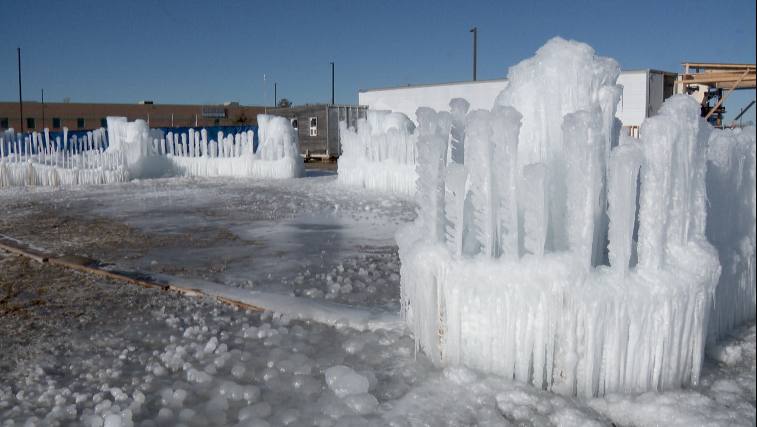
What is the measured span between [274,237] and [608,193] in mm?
5195

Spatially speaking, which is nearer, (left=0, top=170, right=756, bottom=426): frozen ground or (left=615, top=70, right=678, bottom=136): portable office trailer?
(left=0, top=170, right=756, bottom=426): frozen ground

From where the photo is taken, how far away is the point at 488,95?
2281cm

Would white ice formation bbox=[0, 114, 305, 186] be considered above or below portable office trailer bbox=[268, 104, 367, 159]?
below

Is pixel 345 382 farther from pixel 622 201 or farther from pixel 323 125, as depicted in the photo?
pixel 323 125

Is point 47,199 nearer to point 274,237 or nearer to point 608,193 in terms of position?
point 274,237

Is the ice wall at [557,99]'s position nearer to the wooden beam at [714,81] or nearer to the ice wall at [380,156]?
the ice wall at [380,156]

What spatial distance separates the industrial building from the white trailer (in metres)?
20.5

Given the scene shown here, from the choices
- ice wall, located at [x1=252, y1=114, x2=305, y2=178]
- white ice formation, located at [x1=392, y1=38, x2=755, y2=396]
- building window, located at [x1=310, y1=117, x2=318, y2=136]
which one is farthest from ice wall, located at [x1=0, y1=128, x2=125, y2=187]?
white ice formation, located at [x1=392, y1=38, x2=755, y2=396]

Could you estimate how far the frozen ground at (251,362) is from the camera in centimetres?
288

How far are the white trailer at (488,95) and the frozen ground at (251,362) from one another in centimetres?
791

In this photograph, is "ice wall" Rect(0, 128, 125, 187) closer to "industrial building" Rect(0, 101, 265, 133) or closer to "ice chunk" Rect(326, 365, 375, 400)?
"ice chunk" Rect(326, 365, 375, 400)

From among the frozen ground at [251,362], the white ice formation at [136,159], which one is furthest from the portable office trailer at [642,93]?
the frozen ground at [251,362]

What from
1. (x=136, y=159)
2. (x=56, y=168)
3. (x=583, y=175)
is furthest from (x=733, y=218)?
(x=136, y=159)

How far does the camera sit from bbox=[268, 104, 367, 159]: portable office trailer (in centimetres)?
2819
